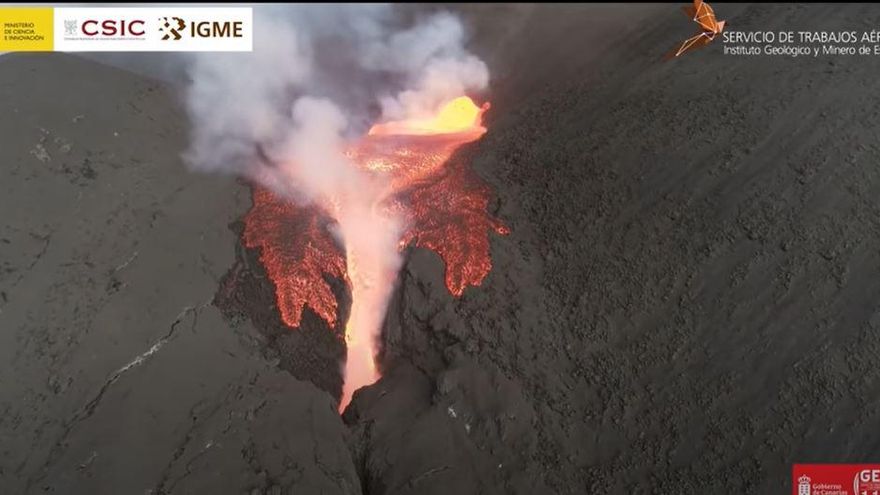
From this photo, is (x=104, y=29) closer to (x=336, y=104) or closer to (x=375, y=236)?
(x=336, y=104)

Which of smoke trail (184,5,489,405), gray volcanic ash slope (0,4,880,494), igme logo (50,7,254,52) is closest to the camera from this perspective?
gray volcanic ash slope (0,4,880,494)

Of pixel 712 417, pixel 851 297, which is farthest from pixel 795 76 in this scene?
pixel 712 417

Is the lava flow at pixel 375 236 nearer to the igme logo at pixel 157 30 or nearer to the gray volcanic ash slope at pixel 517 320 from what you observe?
the gray volcanic ash slope at pixel 517 320

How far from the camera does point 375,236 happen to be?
Answer: 9281mm

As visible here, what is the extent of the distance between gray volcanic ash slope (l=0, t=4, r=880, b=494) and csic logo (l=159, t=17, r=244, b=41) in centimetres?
185

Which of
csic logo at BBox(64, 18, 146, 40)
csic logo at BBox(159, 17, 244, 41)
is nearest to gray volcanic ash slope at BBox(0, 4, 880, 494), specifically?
csic logo at BBox(64, 18, 146, 40)

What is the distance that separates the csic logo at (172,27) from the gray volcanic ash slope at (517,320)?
5.97 feet

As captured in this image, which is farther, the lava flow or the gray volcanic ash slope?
the lava flow

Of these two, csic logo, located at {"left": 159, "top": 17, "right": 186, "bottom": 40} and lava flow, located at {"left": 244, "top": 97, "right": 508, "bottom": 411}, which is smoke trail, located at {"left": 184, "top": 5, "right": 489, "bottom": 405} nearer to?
lava flow, located at {"left": 244, "top": 97, "right": 508, "bottom": 411}

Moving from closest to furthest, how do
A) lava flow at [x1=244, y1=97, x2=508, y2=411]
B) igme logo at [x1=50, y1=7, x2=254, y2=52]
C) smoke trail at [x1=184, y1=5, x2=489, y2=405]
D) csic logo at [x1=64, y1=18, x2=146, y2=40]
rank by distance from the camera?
lava flow at [x1=244, y1=97, x2=508, y2=411], smoke trail at [x1=184, y1=5, x2=489, y2=405], csic logo at [x1=64, y1=18, x2=146, y2=40], igme logo at [x1=50, y1=7, x2=254, y2=52]

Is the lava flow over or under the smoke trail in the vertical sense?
under

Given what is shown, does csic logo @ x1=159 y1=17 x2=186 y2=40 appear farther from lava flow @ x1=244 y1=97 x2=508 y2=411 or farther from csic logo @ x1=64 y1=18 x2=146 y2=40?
lava flow @ x1=244 y1=97 x2=508 y2=411

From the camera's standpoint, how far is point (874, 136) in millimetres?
8227

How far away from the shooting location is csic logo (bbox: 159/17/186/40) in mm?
10961
